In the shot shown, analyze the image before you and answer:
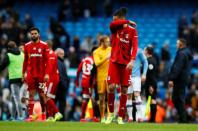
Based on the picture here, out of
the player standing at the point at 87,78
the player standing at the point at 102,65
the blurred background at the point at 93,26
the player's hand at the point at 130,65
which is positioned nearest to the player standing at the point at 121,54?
the player's hand at the point at 130,65

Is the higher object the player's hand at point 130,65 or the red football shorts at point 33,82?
the player's hand at point 130,65

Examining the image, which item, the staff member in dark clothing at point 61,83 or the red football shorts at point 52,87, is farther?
the staff member in dark clothing at point 61,83

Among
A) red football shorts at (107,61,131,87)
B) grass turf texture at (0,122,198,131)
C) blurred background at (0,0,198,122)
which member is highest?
blurred background at (0,0,198,122)

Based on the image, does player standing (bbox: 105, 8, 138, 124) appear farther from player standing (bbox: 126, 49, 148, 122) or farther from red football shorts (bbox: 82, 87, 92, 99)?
red football shorts (bbox: 82, 87, 92, 99)

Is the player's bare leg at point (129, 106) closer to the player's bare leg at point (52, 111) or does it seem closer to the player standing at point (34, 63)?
the player's bare leg at point (52, 111)

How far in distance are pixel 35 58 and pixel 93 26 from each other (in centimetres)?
2069

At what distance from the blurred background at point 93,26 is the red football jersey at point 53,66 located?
7.98 m

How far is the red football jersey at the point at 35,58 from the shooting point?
2048 centimetres

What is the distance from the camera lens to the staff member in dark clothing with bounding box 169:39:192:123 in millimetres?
22125

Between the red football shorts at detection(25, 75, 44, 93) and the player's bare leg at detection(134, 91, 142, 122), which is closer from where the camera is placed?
the red football shorts at detection(25, 75, 44, 93)

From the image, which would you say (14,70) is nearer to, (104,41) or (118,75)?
(104,41)

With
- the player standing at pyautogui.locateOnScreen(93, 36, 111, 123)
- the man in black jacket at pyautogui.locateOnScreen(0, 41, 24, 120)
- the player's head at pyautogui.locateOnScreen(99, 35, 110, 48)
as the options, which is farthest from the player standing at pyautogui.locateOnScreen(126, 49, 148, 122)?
the man in black jacket at pyautogui.locateOnScreen(0, 41, 24, 120)

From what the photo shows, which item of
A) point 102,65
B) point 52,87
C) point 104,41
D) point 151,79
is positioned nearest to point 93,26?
point 52,87

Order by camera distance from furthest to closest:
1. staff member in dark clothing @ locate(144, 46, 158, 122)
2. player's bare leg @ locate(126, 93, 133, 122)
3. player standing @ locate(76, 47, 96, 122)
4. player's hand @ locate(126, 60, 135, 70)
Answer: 1. player standing @ locate(76, 47, 96, 122)
2. staff member in dark clothing @ locate(144, 46, 158, 122)
3. player's bare leg @ locate(126, 93, 133, 122)
4. player's hand @ locate(126, 60, 135, 70)
